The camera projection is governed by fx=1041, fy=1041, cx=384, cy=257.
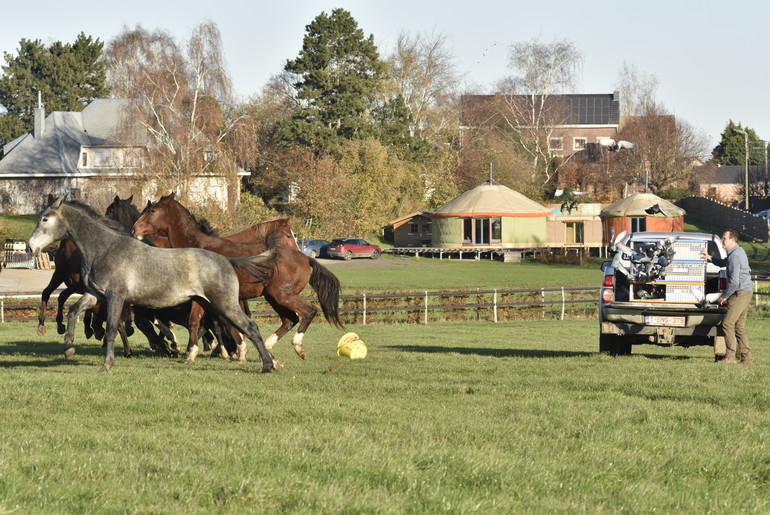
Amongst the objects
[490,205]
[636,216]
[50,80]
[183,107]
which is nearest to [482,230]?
[490,205]

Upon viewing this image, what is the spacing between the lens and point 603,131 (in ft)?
387

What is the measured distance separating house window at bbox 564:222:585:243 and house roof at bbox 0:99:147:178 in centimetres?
3623

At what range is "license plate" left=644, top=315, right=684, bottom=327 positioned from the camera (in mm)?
15734

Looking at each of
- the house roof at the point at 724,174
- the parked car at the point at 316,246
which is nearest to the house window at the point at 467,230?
the parked car at the point at 316,246

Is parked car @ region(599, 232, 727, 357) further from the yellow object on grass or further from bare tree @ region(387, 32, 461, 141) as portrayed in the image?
bare tree @ region(387, 32, 461, 141)

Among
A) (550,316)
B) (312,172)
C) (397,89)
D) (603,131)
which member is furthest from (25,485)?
(603,131)

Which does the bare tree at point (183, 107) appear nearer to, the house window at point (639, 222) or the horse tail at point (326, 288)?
the house window at point (639, 222)

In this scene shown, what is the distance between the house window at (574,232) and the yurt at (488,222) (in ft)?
18.0

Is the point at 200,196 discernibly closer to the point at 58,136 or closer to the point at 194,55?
the point at 194,55

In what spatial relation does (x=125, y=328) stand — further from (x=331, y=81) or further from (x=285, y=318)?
(x=331, y=81)

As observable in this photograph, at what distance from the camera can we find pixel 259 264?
14289mm

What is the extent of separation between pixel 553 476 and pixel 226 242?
9.63 metres

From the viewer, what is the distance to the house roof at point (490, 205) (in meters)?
76.1

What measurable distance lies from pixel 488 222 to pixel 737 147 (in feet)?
230
